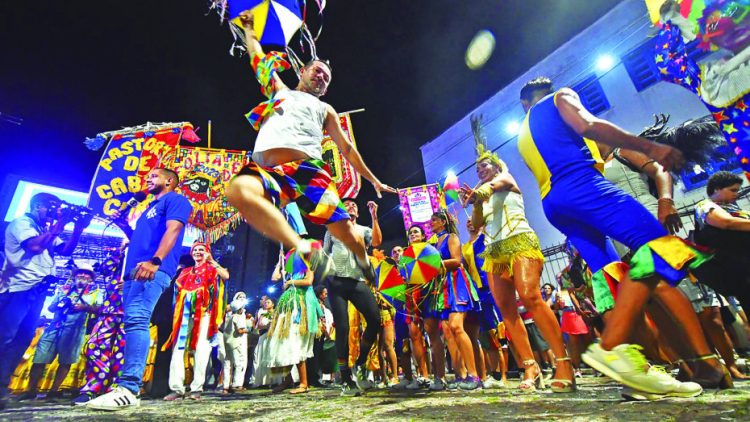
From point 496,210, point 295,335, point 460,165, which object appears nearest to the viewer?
point 496,210

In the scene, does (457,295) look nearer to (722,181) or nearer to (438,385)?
(438,385)

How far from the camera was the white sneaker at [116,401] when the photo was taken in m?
2.36

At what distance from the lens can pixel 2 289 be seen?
328 cm

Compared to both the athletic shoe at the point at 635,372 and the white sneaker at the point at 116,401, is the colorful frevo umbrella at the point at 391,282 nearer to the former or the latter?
the white sneaker at the point at 116,401

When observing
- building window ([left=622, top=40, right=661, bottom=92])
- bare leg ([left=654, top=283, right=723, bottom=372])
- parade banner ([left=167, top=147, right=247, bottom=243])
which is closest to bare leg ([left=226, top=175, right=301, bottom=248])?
bare leg ([left=654, top=283, right=723, bottom=372])

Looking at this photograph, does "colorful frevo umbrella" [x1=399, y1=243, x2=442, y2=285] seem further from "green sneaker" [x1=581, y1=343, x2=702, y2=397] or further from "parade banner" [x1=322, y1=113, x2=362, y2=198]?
"parade banner" [x1=322, y1=113, x2=362, y2=198]

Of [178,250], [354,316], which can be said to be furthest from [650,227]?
[354,316]

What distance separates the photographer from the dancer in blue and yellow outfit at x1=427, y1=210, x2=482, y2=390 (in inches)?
139

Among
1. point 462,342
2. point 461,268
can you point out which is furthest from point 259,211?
point 461,268

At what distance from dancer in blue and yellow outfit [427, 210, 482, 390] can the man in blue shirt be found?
288 centimetres

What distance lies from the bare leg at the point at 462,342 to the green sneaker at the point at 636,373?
217 cm

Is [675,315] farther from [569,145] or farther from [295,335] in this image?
[295,335]

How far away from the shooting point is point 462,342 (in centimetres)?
363

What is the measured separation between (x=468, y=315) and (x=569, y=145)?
9.32 feet
